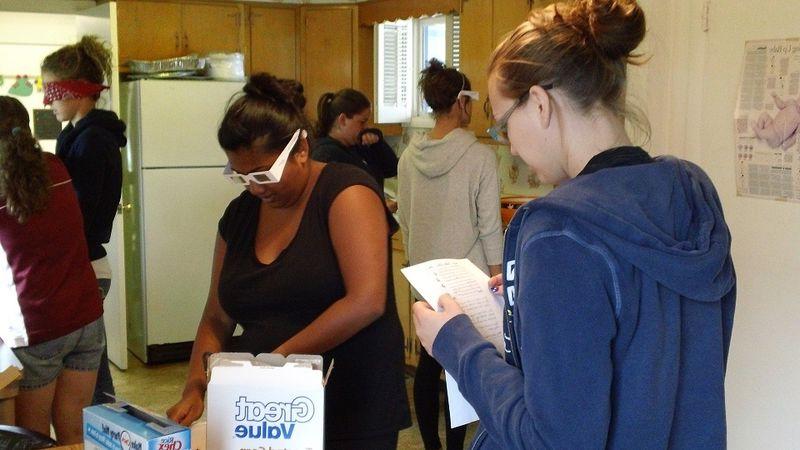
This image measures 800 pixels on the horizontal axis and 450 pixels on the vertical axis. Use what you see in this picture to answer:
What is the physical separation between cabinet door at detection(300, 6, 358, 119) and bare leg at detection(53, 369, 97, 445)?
2.87 meters

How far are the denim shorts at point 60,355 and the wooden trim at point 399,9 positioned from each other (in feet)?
8.54

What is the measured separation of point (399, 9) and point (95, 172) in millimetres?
2295

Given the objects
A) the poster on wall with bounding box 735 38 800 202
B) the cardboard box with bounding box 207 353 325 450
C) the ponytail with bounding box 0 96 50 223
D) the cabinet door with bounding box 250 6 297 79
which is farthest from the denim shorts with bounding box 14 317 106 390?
the cabinet door with bounding box 250 6 297 79

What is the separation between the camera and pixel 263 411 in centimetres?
128

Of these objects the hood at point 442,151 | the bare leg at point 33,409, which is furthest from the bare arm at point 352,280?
the hood at point 442,151

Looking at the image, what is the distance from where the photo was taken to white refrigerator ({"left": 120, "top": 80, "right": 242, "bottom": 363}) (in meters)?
4.75

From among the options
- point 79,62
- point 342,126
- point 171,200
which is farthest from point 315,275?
point 171,200

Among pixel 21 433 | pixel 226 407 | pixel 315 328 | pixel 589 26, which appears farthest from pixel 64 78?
pixel 589 26

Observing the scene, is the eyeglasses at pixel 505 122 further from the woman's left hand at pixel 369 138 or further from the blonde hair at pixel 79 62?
the woman's left hand at pixel 369 138

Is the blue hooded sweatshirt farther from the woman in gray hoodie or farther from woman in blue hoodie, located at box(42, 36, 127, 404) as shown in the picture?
woman in blue hoodie, located at box(42, 36, 127, 404)

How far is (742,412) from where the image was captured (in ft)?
9.17

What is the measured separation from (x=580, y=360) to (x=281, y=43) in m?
4.73

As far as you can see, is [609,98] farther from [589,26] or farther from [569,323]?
[569,323]

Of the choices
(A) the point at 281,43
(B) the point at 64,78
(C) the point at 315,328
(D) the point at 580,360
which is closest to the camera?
(D) the point at 580,360
